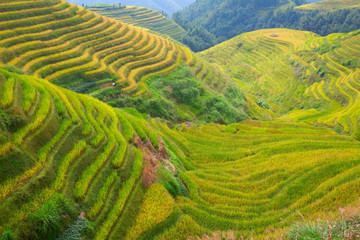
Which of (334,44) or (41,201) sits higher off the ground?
(41,201)

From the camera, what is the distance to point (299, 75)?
138ft

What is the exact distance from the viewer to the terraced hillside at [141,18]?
3359 inches

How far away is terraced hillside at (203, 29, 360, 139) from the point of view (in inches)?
1057

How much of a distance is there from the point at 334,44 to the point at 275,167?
4748 centimetres

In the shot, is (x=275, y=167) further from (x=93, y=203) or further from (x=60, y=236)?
(x=60, y=236)

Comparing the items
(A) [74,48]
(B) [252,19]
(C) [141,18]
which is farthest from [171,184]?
Answer: (B) [252,19]

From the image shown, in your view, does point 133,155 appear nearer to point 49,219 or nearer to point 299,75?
point 49,219

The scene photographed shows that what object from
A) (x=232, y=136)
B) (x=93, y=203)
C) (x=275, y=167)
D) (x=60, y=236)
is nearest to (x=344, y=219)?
(x=275, y=167)

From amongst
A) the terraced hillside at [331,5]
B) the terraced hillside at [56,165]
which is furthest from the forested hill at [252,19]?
the terraced hillside at [56,165]

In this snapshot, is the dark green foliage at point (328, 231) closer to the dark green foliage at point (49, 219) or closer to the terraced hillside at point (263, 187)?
the terraced hillside at point (263, 187)

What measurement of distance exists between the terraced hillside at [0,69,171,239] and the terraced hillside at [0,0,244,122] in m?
9.57

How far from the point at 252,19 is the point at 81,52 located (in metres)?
110

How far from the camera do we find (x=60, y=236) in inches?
184

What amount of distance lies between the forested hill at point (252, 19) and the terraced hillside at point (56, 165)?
8197 centimetres
